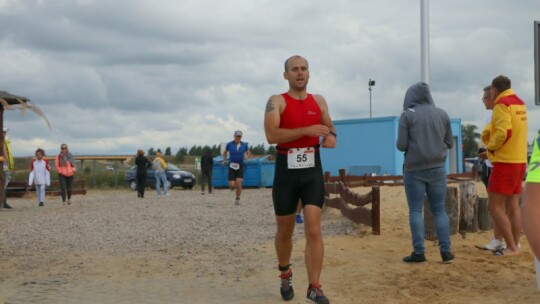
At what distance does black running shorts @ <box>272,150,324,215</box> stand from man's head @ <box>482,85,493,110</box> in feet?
10.3

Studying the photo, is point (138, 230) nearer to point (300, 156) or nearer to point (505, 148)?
point (505, 148)

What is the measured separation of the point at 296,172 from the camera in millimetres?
5781

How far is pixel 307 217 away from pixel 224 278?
1752 millimetres

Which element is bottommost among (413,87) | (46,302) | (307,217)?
(46,302)

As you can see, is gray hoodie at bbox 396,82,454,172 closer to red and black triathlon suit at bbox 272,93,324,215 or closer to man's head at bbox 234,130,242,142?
red and black triathlon suit at bbox 272,93,324,215

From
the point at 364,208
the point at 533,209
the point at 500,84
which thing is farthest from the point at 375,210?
the point at 533,209

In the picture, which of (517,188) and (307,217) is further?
(517,188)

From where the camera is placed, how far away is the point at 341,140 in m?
33.8

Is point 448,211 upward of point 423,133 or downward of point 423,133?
downward

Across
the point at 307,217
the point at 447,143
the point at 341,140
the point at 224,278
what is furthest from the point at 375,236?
the point at 341,140

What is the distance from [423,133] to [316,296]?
2.78 metres

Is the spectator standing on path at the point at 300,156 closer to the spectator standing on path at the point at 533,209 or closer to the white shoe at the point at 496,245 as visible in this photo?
the spectator standing on path at the point at 533,209

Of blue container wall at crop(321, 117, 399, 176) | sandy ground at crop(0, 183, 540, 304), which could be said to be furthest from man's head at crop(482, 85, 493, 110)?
blue container wall at crop(321, 117, 399, 176)

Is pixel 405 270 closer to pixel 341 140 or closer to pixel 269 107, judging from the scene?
pixel 269 107
